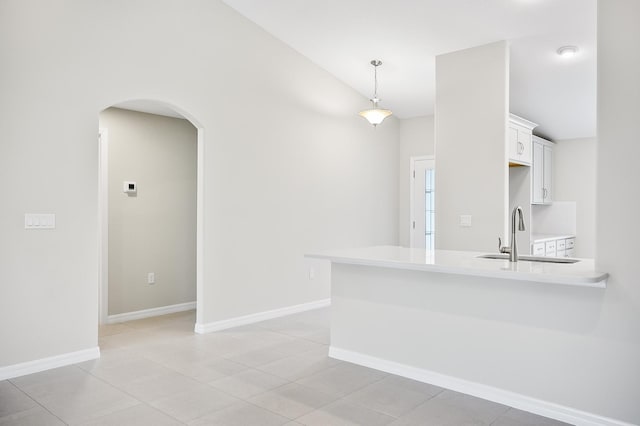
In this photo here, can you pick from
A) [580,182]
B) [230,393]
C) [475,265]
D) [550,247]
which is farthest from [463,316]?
[580,182]

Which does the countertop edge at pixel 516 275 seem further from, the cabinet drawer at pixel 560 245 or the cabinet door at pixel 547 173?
the cabinet door at pixel 547 173

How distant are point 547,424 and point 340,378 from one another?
134cm

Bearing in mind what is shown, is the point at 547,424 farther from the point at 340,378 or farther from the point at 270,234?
the point at 270,234

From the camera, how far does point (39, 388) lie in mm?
3141

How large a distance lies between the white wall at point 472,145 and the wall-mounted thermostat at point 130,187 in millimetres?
3350

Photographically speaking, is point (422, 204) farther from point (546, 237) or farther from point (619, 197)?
point (619, 197)

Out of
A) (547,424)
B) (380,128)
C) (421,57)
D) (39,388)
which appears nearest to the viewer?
(547,424)

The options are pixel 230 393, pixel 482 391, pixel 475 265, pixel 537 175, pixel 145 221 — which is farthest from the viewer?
pixel 537 175

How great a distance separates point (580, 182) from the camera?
6.82 m

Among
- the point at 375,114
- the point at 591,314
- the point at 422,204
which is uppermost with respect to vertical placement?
the point at 375,114

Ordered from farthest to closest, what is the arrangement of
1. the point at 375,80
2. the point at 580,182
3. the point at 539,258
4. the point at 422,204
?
the point at 422,204 < the point at 580,182 < the point at 375,80 < the point at 539,258

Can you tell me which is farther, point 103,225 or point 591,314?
point 103,225

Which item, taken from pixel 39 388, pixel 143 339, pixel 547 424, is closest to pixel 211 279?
pixel 143 339

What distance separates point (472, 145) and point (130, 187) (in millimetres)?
3713
